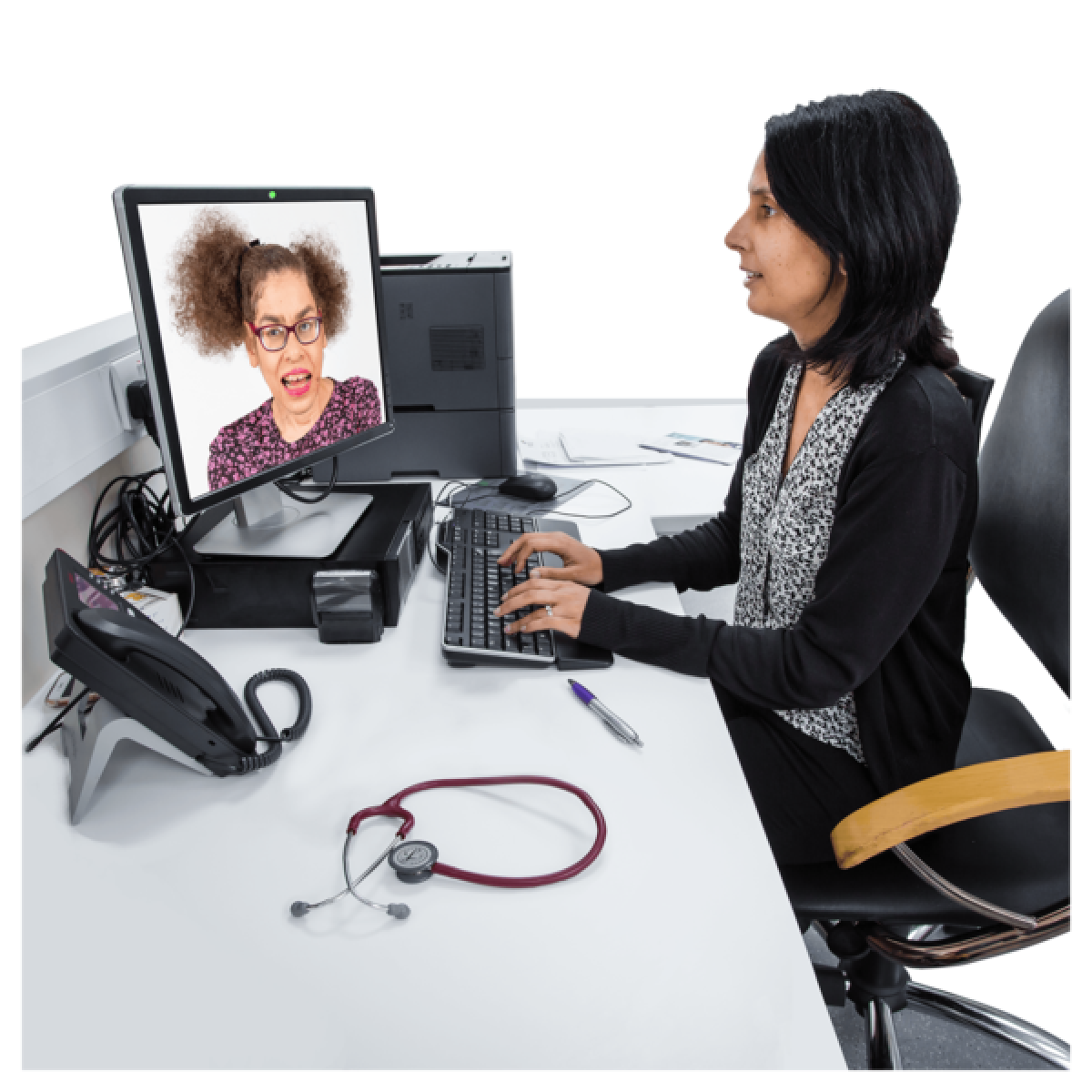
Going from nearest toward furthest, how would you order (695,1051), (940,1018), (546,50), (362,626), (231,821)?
(695,1051), (231,821), (362,626), (940,1018), (546,50)

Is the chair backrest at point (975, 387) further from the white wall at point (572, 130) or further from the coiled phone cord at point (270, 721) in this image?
the coiled phone cord at point (270, 721)

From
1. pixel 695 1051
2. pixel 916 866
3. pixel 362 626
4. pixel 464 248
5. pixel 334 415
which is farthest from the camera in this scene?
pixel 464 248

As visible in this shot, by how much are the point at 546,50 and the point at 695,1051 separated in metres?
Answer: 2.16

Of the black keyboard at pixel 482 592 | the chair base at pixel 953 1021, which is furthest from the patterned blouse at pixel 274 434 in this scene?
the chair base at pixel 953 1021

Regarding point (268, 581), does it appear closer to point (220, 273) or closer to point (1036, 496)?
point (220, 273)

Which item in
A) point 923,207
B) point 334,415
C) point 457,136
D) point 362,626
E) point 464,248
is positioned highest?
point 457,136

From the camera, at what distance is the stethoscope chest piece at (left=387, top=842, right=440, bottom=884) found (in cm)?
65

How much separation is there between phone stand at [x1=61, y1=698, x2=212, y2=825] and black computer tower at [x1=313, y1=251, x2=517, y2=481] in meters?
0.87

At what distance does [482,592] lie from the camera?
3.48ft

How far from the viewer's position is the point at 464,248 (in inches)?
85.6

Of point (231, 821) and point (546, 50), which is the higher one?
point (546, 50)

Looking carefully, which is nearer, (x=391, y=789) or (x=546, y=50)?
(x=391, y=789)

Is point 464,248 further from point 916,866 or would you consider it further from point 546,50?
point 916,866

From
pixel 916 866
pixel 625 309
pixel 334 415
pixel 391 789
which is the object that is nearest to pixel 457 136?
pixel 625 309
